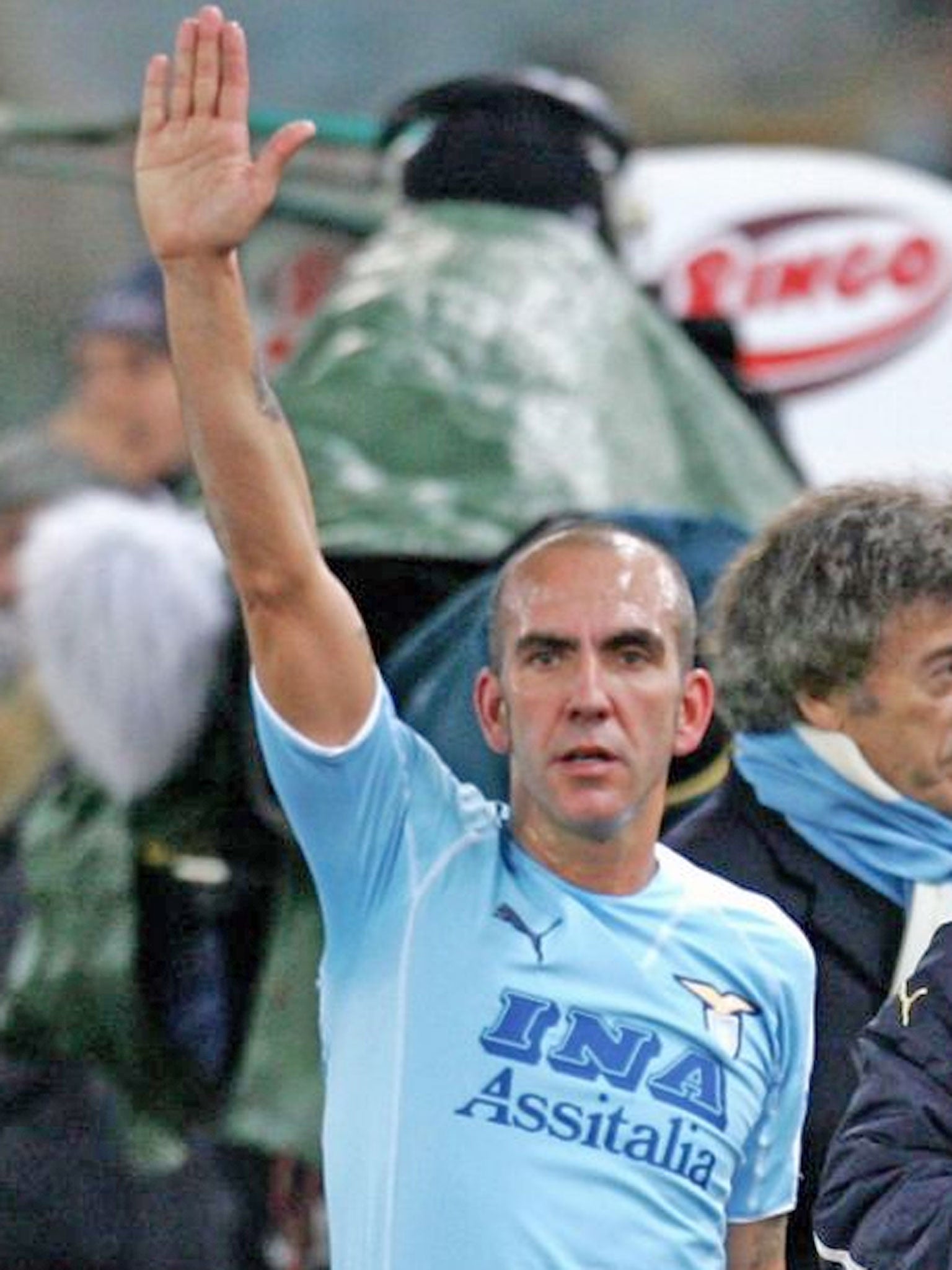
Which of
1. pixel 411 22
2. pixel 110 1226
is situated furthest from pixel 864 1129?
pixel 411 22

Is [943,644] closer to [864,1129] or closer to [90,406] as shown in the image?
[864,1129]

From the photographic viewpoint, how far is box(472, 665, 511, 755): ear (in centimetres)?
352

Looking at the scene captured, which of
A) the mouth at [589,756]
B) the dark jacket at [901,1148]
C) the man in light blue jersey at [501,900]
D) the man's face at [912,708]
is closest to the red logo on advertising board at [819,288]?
the man's face at [912,708]

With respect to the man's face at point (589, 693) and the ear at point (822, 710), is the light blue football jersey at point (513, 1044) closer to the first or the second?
the man's face at point (589, 693)

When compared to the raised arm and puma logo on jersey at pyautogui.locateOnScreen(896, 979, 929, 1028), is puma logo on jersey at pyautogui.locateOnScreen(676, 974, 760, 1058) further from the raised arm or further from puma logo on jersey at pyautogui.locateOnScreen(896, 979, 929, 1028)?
the raised arm

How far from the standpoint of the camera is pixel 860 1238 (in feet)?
10.6

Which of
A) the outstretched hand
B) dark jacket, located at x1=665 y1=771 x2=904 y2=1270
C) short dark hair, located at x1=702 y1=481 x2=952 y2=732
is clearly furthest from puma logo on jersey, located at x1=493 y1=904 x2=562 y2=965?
the outstretched hand

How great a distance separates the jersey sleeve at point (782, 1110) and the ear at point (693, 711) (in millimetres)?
210

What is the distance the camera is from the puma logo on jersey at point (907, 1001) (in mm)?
3324

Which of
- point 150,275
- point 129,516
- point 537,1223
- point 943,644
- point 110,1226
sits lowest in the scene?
point 110,1226

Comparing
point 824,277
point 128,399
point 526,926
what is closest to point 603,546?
point 526,926

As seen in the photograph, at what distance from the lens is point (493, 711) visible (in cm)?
355

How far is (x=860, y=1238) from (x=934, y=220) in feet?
15.9

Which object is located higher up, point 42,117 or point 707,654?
point 707,654
